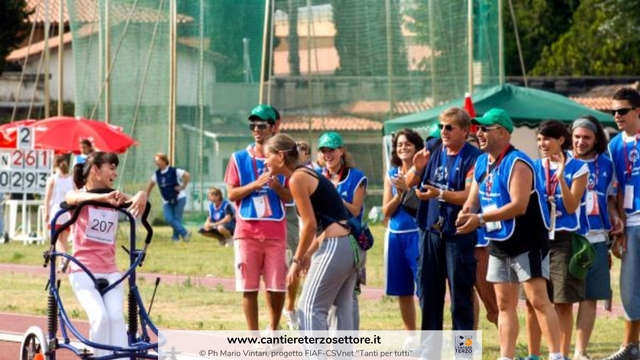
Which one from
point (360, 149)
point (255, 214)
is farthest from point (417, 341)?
point (360, 149)

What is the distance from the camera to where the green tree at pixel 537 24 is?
220ft

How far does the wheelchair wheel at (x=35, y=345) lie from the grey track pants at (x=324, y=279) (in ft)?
5.54

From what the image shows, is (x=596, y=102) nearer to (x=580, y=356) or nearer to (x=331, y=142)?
(x=331, y=142)

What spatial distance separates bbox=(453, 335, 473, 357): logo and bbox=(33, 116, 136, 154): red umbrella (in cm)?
1650

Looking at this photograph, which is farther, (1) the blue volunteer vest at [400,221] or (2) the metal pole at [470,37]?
(2) the metal pole at [470,37]

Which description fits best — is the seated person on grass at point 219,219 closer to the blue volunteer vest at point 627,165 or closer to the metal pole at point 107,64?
the metal pole at point 107,64

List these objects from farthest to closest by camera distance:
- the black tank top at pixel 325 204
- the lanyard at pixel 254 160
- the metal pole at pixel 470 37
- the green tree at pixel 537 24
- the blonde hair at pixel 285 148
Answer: the green tree at pixel 537 24, the metal pole at pixel 470 37, the lanyard at pixel 254 160, the blonde hair at pixel 285 148, the black tank top at pixel 325 204

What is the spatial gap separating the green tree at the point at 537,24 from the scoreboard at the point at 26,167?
42023mm

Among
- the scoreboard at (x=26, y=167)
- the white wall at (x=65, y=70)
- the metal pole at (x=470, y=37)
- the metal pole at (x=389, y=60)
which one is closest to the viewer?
the scoreboard at (x=26, y=167)

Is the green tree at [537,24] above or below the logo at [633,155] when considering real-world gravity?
above

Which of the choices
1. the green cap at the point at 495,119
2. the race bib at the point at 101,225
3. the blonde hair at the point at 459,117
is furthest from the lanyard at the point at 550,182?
the race bib at the point at 101,225

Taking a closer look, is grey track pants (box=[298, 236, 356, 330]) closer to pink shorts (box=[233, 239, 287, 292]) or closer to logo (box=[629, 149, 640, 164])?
pink shorts (box=[233, 239, 287, 292])

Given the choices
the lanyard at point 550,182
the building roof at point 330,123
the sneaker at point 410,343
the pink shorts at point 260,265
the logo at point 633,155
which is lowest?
the sneaker at point 410,343

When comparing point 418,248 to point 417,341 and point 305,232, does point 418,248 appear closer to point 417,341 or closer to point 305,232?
point 417,341
